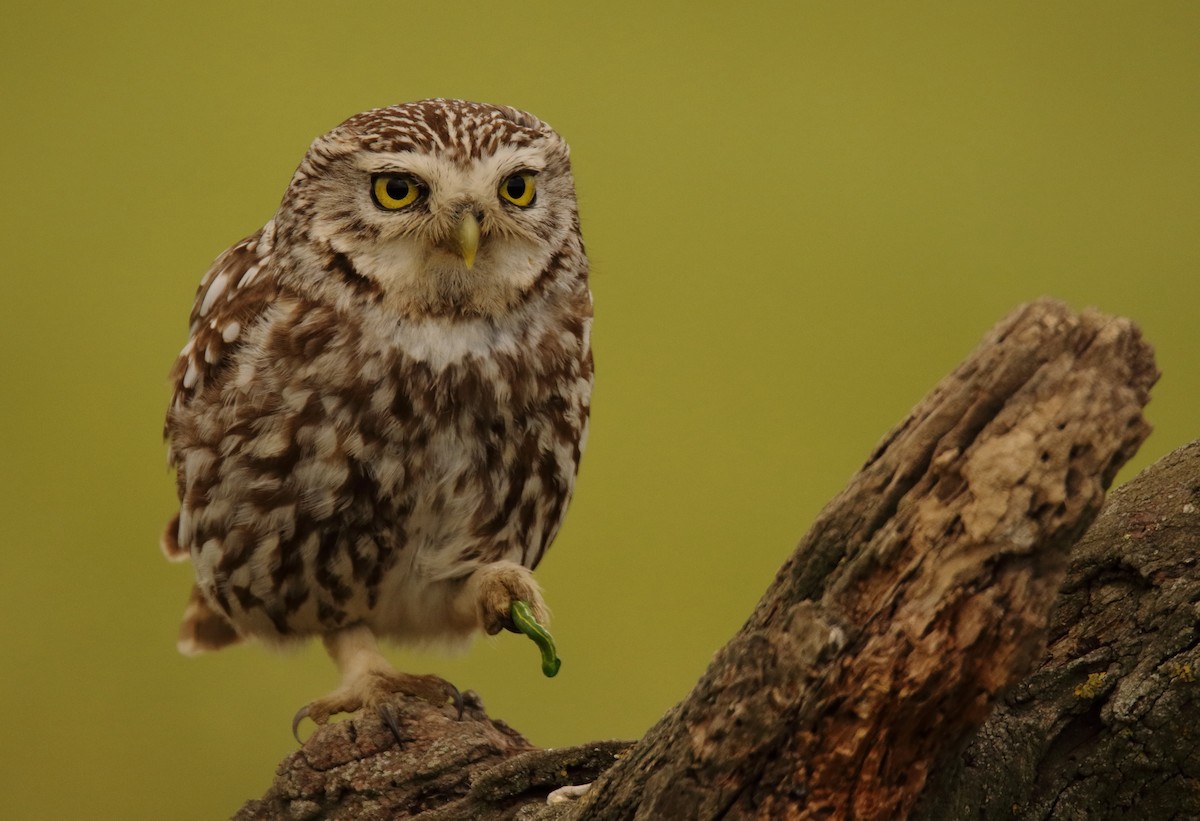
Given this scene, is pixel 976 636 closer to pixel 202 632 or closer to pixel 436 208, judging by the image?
pixel 436 208

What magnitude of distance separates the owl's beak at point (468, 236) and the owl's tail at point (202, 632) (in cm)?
111

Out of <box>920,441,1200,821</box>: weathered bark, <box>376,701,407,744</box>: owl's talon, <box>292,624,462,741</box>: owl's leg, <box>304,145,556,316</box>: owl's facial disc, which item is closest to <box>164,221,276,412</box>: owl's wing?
<box>304,145,556,316</box>: owl's facial disc

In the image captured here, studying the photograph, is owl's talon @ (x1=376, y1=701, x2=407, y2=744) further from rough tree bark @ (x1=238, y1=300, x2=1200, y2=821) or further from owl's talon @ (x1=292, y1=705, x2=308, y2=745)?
rough tree bark @ (x1=238, y1=300, x2=1200, y2=821)

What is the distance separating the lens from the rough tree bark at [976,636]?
112 centimetres

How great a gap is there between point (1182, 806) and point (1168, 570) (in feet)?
0.84

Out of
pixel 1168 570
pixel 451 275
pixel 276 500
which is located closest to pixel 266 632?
pixel 276 500

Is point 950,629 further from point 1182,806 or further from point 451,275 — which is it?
point 451,275

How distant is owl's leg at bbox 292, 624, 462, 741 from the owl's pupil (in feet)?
2.56

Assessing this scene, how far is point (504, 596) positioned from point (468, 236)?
55cm

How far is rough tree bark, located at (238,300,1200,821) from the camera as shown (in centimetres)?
112

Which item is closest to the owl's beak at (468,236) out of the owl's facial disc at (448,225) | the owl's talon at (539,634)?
the owl's facial disc at (448,225)

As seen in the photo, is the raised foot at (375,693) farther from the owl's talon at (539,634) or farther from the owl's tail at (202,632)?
the owl's tail at (202,632)

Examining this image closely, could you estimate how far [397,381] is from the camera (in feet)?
6.42

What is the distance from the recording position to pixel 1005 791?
1.38 meters
